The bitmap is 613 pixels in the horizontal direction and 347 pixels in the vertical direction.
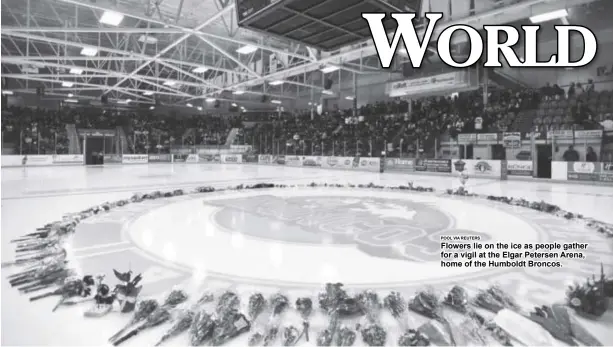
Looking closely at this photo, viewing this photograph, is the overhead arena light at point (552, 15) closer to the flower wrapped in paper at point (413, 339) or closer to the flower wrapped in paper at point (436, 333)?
the flower wrapped in paper at point (436, 333)

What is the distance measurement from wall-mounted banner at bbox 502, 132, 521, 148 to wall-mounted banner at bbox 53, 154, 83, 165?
3083 cm

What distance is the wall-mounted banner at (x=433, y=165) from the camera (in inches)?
815

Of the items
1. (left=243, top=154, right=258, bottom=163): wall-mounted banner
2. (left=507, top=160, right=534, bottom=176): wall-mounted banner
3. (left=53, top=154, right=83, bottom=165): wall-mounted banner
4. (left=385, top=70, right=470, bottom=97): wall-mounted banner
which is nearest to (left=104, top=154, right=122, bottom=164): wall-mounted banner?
(left=53, top=154, right=83, bottom=165): wall-mounted banner

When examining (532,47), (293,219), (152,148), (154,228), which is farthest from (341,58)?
(152,148)

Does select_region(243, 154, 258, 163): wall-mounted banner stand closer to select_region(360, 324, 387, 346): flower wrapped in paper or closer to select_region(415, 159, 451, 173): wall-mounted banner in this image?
select_region(415, 159, 451, 173): wall-mounted banner

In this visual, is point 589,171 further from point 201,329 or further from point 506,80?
point 201,329

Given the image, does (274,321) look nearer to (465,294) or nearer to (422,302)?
(422,302)

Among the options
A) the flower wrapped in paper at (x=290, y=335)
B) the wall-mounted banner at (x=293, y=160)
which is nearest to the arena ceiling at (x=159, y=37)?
the wall-mounted banner at (x=293, y=160)

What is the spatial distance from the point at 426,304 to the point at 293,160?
27351 millimetres

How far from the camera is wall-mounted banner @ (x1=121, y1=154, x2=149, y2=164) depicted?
105ft

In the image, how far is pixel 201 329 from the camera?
2.88m

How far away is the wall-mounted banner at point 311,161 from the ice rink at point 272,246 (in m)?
17.7

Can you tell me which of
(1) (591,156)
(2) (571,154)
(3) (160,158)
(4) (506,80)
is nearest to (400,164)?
(2) (571,154)

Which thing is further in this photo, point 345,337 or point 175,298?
point 175,298
